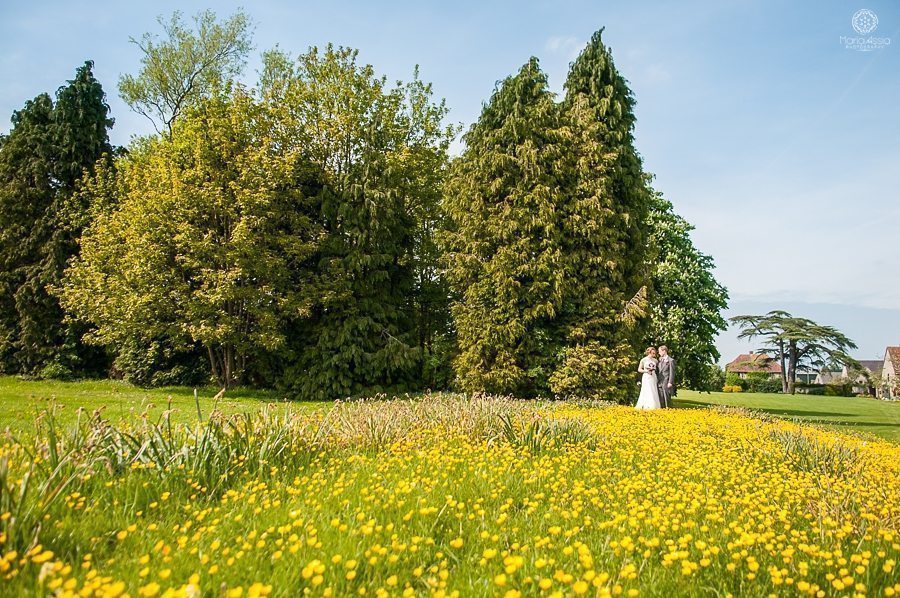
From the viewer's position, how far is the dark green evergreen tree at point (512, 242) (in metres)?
15.5

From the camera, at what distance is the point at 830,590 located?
2.81 m

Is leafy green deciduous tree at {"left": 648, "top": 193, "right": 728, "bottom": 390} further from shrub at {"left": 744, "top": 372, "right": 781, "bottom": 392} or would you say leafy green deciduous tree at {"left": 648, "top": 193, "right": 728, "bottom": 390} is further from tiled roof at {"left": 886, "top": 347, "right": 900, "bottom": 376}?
tiled roof at {"left": 886, "top": 347, "right": 900, "bottom": 376}

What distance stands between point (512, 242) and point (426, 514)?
42.5ft

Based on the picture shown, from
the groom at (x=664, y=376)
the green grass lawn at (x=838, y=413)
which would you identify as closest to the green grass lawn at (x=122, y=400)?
the green grass lawn at (x=838, y=413)

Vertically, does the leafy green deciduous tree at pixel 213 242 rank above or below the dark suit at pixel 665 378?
above

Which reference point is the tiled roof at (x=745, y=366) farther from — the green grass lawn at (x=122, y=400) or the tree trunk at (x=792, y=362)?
the green grass lawn at (x=122, y=400)

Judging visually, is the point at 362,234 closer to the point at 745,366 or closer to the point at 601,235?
the point at 601,235

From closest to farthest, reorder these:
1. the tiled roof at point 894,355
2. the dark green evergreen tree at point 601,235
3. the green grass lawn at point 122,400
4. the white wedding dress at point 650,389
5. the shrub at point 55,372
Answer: the green grass lawn at point 122,400
the white wedding dress at point 650,389
the dark green evergreen tree at point 601,235
the shrub at point 55,372
the tiled roof at point 894,355

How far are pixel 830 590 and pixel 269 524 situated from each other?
3435 mm

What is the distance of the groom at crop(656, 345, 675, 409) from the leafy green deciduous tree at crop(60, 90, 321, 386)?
10.8 m

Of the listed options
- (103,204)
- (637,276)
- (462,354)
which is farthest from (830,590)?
(103,204)

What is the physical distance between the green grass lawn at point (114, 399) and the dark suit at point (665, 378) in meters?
9.39

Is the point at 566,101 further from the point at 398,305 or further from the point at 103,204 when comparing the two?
the point at 103,204

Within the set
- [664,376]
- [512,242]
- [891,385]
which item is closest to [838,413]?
[664,376]
